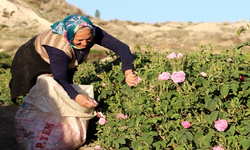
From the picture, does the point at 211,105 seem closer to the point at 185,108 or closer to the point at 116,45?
the point at 185,108

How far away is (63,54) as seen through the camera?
2.95m

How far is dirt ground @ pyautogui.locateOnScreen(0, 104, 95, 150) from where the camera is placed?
3468mm

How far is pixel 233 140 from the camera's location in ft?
7.41

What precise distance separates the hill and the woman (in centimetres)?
1100

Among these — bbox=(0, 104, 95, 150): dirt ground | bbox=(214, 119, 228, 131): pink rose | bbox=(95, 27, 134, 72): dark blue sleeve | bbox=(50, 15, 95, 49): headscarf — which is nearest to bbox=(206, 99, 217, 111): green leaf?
bbox=(214, 119, 228, 131): pink rose

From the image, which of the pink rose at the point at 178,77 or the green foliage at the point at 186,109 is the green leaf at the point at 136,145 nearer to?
the green foliage at the point at 186,109

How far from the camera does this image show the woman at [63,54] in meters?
2.86

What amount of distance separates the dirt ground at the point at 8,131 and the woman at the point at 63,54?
20.5 inches

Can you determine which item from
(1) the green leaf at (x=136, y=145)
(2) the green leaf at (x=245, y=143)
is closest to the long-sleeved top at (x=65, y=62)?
(1) the green leaf at (x=136, y=145)

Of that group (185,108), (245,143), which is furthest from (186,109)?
(245,143)

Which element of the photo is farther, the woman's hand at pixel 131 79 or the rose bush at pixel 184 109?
the woman's hand at pixel 131 79

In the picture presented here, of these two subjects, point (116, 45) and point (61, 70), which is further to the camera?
point (116, 45)

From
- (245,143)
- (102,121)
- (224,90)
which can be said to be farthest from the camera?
(102,121)

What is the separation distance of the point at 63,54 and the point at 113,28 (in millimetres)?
21787
